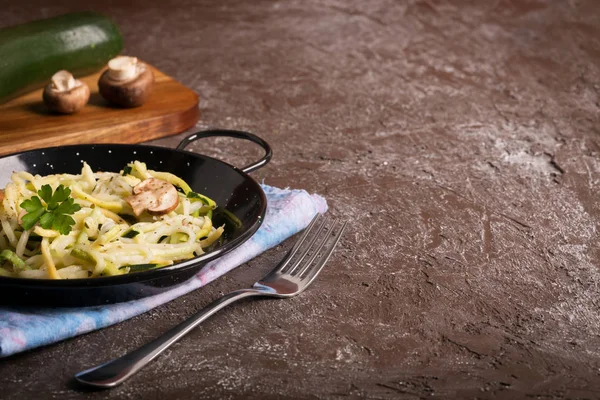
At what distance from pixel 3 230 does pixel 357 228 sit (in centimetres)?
87

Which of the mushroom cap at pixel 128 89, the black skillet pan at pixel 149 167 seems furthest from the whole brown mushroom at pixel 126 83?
the black skillet pan at pixel 149 167

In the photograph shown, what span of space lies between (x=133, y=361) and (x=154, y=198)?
0.44m

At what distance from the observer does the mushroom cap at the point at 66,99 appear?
2.58 meters

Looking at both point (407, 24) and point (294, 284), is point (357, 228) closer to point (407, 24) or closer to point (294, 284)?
point (294, 284)

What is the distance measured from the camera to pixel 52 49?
9.39ft

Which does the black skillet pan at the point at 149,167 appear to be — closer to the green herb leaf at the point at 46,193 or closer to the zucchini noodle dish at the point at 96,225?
the zucchini noodle dish at the point at 96,225

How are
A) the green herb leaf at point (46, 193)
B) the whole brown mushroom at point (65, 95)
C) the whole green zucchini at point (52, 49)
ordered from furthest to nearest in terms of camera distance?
the whole green zucchini at point (52, 49) → the whole brown mushroom at point (65, 95) → the green herb leaf at point (46, 193)

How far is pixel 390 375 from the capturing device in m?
1.55

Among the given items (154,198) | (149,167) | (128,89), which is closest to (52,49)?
(128,89)

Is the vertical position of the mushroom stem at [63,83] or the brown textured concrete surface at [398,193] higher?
the mushroom stem at [63,83]

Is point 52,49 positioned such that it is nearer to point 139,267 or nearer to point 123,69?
point 123,69

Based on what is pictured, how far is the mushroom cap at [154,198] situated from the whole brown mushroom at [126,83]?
2.92 ft

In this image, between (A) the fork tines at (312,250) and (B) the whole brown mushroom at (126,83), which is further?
(B) the whole brown mushroom at (126,83)

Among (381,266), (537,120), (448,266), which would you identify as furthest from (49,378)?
(537,120)
